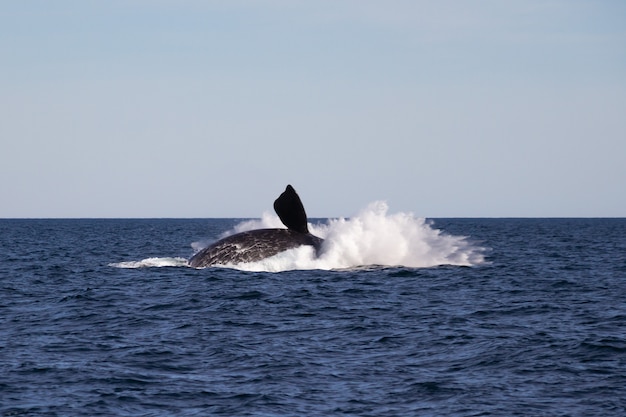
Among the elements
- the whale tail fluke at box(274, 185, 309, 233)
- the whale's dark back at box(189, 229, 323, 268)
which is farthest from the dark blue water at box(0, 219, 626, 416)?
the whale tail fluke at box(274, 185, 309, 233)

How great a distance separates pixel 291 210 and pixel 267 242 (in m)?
1.67

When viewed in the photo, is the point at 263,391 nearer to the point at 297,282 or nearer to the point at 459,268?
the point at 297,282

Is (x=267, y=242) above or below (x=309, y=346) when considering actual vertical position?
above

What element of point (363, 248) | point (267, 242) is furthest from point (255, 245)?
point (363, 248)

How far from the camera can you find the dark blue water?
13.0 metres

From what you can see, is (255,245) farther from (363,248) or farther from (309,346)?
(309,346)

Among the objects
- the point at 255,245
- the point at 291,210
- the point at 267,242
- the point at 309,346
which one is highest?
the point at 291,210

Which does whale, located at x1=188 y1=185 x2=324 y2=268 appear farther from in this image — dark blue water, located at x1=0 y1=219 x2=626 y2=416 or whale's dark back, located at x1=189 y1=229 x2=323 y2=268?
dark blue water, located at x1=0 y1=219 x2=626 y2=416

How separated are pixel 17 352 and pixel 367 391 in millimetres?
6883

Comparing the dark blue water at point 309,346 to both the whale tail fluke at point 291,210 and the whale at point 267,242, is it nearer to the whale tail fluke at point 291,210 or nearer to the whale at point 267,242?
the whale at point 267,242

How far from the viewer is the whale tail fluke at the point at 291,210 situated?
26047mm

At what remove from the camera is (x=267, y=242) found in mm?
28000

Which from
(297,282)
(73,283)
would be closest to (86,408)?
(297,282)

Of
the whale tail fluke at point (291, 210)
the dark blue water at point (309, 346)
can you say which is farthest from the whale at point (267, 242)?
the dark blue water at point (309, 346)
